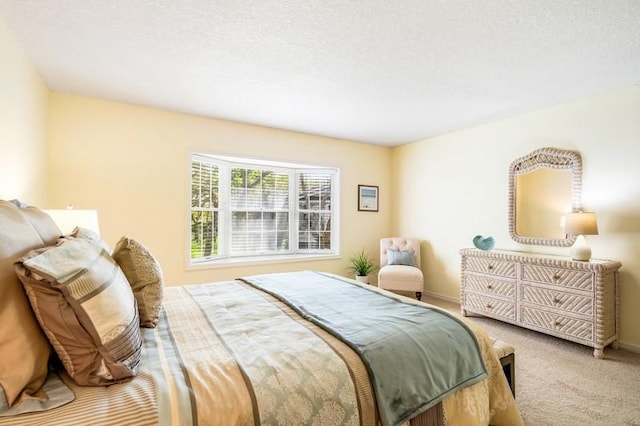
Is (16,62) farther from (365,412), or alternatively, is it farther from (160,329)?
(365,412)

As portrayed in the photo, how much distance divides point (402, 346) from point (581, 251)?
262 centimetres

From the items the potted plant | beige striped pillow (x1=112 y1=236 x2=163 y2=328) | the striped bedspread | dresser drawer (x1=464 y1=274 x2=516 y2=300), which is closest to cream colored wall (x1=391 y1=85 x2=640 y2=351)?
dresser drawer (x1=464 y1=274 x2=516 y2=300)

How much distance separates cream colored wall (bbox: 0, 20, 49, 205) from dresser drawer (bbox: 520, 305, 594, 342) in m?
4.53

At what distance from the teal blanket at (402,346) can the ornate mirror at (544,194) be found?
2.51 metres

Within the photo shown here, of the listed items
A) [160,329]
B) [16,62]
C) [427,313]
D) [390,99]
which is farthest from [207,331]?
[390,99]

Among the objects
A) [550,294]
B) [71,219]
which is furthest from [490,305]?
[71,219]

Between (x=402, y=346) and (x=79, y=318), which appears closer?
(x=79, y=318)

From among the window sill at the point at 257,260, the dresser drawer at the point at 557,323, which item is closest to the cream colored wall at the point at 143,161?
the window sill at the point at 257,260

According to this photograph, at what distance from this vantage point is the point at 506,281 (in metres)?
3.30

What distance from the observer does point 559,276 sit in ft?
9.50

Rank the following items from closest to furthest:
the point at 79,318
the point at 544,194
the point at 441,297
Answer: the point at 79,318
the point at 544,194
the point at 441,297

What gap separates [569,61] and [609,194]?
4.69 feet

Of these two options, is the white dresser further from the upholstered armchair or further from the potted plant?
the potted plant

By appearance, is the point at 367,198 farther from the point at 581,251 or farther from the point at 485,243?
the point at 581,251
